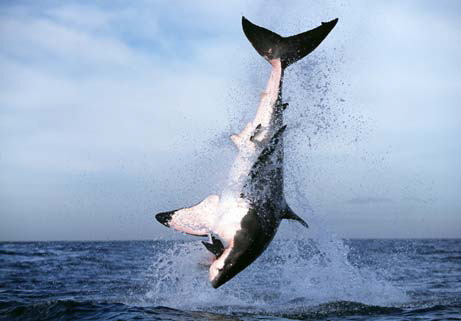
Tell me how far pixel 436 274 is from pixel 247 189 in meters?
16.1

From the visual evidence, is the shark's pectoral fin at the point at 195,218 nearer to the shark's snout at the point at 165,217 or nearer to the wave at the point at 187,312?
the shark's snout at the point at 165,217

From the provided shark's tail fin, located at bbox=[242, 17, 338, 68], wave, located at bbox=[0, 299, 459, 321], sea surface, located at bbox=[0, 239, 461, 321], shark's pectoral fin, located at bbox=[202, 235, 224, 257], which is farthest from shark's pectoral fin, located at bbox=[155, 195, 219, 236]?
shark's tail fin, located at bbox=[242, 17, 338, 68]

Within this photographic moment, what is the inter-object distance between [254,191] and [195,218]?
1.15 m

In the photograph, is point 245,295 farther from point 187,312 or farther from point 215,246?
point 215,246

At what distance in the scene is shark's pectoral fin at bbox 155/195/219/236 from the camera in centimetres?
926

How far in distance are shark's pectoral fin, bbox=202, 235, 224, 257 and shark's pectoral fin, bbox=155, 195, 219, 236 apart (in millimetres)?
359

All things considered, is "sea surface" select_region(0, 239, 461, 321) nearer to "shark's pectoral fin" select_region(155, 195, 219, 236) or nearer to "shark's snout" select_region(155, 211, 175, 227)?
"shark's pectoral fin" select_region(155, 195, 219, 236)

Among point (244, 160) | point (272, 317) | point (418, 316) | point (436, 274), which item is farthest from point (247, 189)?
point (436, 274)

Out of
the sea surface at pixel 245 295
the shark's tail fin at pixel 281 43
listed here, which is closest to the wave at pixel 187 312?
the sea surface at pixel 245 295

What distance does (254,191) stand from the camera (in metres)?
9.28

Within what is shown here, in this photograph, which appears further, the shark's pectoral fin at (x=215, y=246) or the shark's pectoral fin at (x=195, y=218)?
the shark's pectoral fin at (x=195, y=218)

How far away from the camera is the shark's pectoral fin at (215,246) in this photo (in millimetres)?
8779

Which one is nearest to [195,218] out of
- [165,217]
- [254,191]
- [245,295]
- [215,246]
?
[165,217]

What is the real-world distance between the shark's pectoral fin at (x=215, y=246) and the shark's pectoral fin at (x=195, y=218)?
1.18 feet
